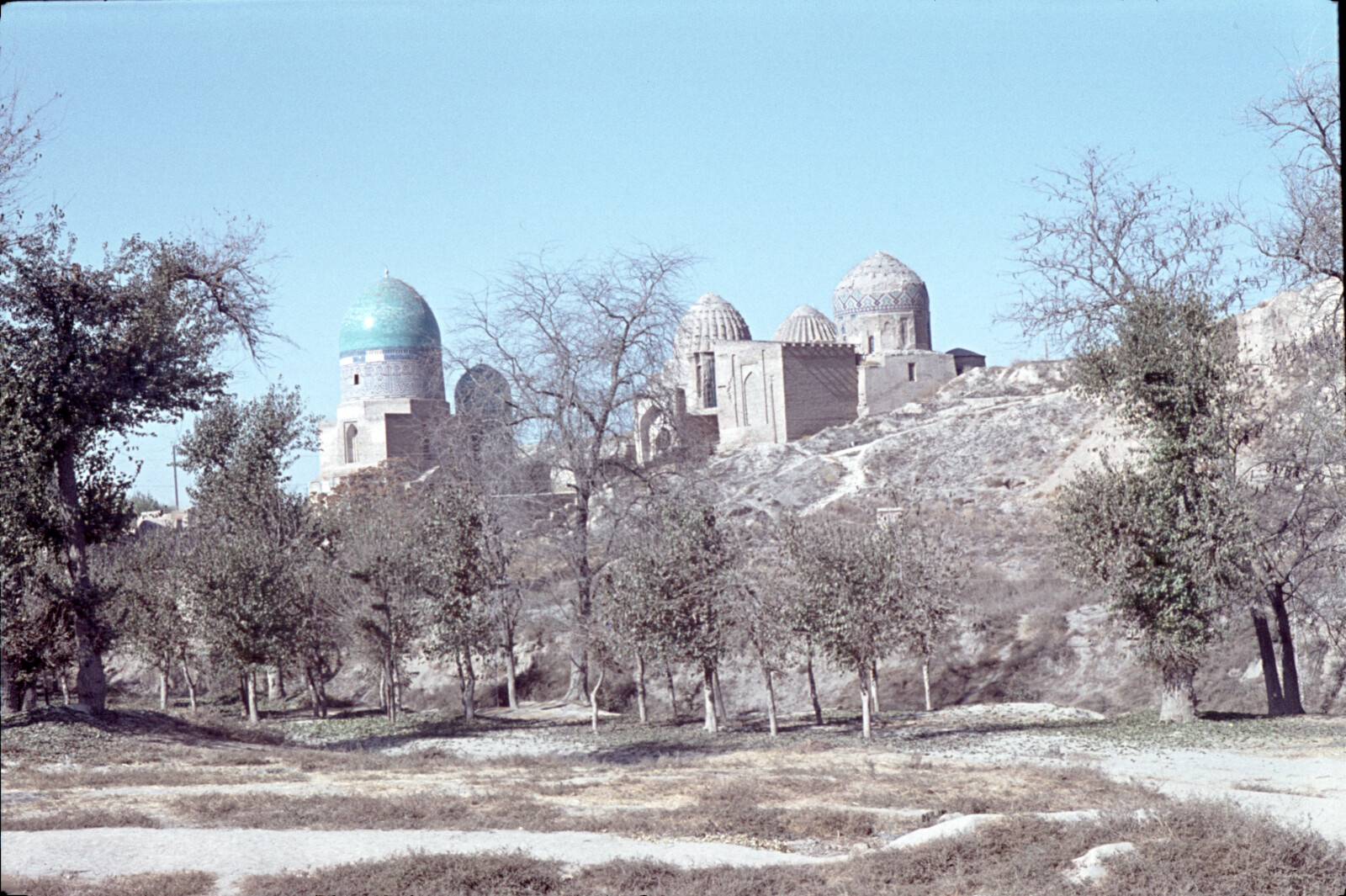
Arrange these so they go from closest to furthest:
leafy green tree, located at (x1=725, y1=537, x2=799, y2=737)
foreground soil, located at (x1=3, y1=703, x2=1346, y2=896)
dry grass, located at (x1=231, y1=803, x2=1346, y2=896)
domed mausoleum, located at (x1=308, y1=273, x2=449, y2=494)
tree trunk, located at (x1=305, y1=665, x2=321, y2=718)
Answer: dry grass, located at (x1=231, y1=803, x2=1346, y2=896), foreground soil, located at (x1=3, y1=703, x2=1346, y2=896), leafy green tree, located at (x1=725, y1=537, x2=799, y2=737), tree trunk, located at (x1=305, y1=665, x2=321, y2=718), domed mausoleum, located at (x1=308, y1=273, x2=449, y2=494)

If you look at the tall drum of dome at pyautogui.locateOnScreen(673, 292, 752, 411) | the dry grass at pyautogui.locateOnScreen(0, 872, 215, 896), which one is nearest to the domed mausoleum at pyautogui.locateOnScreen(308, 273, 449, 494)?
the tall drum of dome at pyautogui.locateOnScreen(673, 292, 752, 411)

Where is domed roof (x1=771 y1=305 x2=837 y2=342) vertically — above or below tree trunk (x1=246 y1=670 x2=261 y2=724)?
above

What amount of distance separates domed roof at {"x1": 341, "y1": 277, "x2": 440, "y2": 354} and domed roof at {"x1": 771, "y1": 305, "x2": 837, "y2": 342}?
16.8 m

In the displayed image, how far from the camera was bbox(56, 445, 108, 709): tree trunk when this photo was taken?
610 inches

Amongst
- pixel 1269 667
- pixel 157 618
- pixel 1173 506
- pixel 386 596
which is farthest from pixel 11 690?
pixel 1269 667

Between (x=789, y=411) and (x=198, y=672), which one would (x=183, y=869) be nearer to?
(x=198, y=672)

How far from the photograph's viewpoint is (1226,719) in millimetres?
17094

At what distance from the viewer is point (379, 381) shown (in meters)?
51.3

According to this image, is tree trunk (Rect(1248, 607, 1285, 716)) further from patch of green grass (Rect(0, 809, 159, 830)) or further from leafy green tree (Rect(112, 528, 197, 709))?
leafy green tree (Rect(112, 528, 197, 709))

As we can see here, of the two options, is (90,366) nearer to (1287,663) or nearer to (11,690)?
(11,690)

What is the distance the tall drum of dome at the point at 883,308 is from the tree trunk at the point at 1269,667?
37695mm

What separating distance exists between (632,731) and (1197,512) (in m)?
8.80

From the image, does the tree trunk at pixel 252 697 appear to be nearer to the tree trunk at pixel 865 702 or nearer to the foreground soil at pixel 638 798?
the foreground soil at pixel 638 798

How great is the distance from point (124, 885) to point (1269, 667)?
16319 mm
